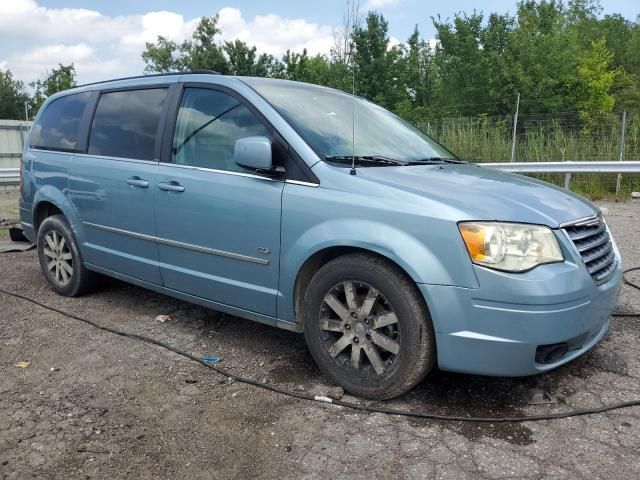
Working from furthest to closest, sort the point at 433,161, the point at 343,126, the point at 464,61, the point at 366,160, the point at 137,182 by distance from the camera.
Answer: the point at 464,61, the point at 137,182, the point at 433,161, the point at 343,126, the point at 366,160

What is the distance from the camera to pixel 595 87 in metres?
27.0

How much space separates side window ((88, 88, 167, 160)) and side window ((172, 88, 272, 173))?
28 centimetres

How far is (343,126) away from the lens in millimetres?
3633

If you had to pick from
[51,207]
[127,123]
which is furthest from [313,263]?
[51,207]

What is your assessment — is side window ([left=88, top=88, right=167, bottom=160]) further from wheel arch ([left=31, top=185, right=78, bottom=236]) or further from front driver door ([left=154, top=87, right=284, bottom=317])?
wheel arch ([left=31, top=185, right=78, bottom=236])

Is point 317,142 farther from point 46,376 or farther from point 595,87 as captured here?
point 595,87

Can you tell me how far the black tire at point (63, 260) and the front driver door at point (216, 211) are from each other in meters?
1.27

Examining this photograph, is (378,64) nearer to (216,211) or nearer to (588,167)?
(588,167)

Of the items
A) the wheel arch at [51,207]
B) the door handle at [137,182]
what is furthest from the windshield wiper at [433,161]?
the wheel arch at [51,207]

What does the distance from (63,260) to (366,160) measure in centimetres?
308

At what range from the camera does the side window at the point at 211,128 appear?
349 centimetres

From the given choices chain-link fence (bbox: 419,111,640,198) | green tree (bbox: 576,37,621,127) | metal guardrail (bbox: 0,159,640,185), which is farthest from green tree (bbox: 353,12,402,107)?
metal guardrail (bbox: 0,159,640,185)

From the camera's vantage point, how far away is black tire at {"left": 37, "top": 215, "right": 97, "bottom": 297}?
4.74m

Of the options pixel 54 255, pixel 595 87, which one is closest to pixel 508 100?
pixel 595 87
